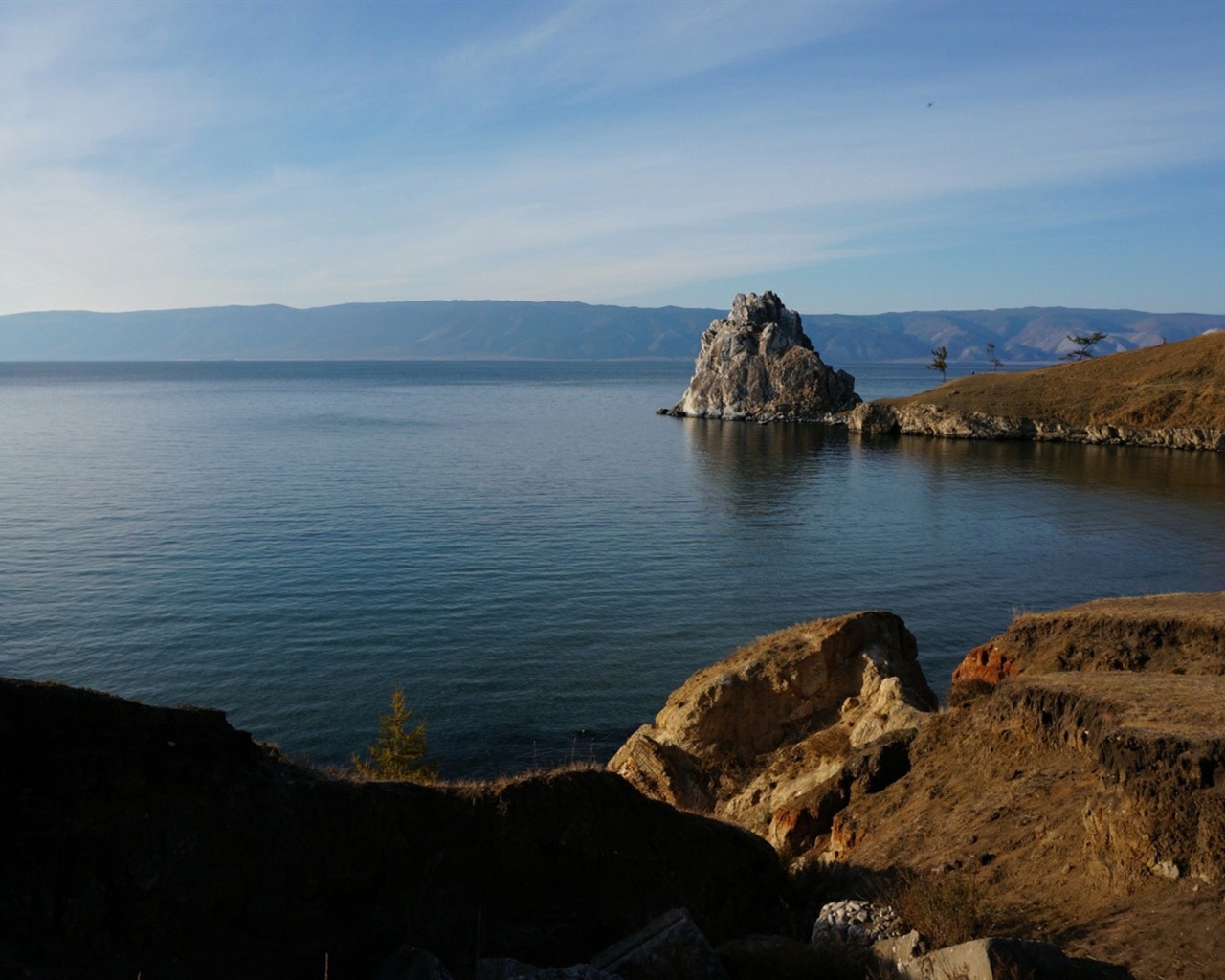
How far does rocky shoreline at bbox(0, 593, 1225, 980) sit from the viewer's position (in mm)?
8297

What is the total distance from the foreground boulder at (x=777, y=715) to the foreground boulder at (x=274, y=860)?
7.58 m

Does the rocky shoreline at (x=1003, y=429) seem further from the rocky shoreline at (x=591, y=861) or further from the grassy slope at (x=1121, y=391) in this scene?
the rocky shoreline at (x=591, y=861)

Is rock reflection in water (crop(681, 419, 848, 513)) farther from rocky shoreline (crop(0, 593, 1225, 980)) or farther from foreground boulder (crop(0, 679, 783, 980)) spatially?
foreground boulder (crop(0, 679, 783, 980))

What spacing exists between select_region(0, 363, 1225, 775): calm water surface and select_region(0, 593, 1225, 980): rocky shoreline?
46.9 feet

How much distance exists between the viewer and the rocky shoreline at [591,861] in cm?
830

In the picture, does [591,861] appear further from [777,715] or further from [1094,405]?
[1094,405]

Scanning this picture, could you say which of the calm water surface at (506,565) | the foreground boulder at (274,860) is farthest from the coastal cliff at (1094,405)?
the foreground boulder at (274,860)

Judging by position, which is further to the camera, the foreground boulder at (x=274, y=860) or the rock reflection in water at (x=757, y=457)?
the rock reflection in water at (x=757, y=457)

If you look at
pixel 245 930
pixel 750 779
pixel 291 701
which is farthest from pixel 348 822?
pixel 291 701

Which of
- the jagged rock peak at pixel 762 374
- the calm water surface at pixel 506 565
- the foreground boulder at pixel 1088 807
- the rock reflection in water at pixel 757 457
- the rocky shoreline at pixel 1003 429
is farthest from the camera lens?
the jagged rock peak at pixel 762 374

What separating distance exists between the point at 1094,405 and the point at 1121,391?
13.9 ft

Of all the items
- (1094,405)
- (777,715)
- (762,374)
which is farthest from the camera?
(762,374)

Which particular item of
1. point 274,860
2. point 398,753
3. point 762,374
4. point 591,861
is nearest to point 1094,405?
point 762,374

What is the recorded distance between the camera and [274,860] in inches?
357
